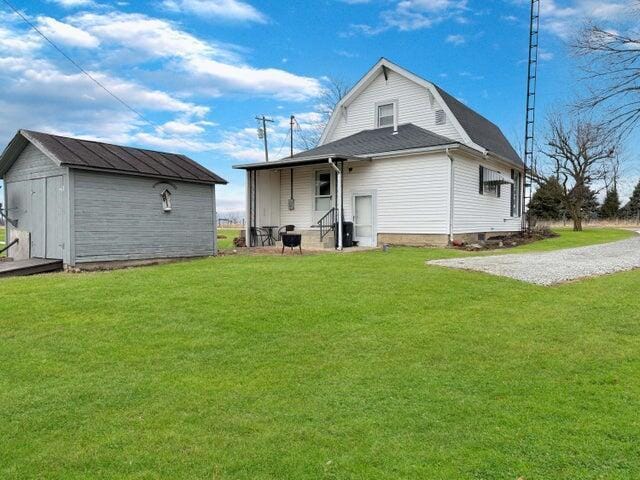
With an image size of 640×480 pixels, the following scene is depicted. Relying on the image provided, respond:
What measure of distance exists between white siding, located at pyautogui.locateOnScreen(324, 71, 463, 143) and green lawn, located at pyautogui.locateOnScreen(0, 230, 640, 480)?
12.4 meters

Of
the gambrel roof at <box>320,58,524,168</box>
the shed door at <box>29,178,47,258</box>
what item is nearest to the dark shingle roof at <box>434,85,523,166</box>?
the gambrel roof at <box>320,58,524,168</box>

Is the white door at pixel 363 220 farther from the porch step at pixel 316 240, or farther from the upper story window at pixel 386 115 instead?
the upper story window at pixel 386 115

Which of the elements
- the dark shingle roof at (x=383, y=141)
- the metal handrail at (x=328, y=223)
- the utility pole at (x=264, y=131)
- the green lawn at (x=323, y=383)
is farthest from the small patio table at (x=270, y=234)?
the utility pole at (x=264, y=131)

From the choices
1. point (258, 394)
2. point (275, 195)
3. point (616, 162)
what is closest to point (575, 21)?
point (275, 195)

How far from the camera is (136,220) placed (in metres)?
13.3

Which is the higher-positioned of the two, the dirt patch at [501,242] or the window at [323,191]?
the window at [323,191]

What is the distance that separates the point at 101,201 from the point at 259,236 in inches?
267

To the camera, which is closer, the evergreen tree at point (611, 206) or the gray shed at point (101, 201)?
the gray shed at point (101, 201)

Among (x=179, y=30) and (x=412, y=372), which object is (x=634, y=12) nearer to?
(x=179, y=30)

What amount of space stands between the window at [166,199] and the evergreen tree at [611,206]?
180 ft

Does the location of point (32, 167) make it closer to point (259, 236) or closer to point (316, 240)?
point (259, 236)

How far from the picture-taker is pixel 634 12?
48.8 ft

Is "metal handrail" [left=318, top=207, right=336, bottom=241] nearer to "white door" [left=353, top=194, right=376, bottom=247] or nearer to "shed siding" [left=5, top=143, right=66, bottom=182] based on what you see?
"white door" [left=353, top=194, right=376, bottom=247]

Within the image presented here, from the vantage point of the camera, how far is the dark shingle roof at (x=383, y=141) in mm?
16312
